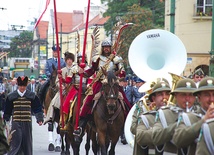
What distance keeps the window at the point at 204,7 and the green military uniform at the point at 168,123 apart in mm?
36080

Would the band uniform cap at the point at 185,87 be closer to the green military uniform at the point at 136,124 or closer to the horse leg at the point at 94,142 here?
the green military uniform at the point at 136,124

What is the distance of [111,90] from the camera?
13477mm

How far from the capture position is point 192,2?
4347 cm

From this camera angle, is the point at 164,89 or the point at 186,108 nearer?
the point at 186,108

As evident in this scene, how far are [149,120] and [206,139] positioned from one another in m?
1.53

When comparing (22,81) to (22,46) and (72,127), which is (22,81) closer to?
(72,127)

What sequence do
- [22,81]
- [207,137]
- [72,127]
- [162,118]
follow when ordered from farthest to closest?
[72,127] → [22,81] → [162,118] → [207,137]

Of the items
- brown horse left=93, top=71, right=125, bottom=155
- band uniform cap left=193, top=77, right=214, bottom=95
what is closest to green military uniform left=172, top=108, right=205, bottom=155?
band uniform cap left=193, top=77, right=214, bottom=95

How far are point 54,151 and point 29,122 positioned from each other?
436 centimetres

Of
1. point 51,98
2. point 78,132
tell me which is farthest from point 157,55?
point 51,98

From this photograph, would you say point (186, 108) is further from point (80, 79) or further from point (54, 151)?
point (54, 151)

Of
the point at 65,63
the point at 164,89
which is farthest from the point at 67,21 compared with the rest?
the point at 164,89

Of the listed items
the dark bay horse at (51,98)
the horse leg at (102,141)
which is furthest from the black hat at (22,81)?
the dark bay horse at (51,98)

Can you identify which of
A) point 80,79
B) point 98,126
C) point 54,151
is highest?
point 80,79
